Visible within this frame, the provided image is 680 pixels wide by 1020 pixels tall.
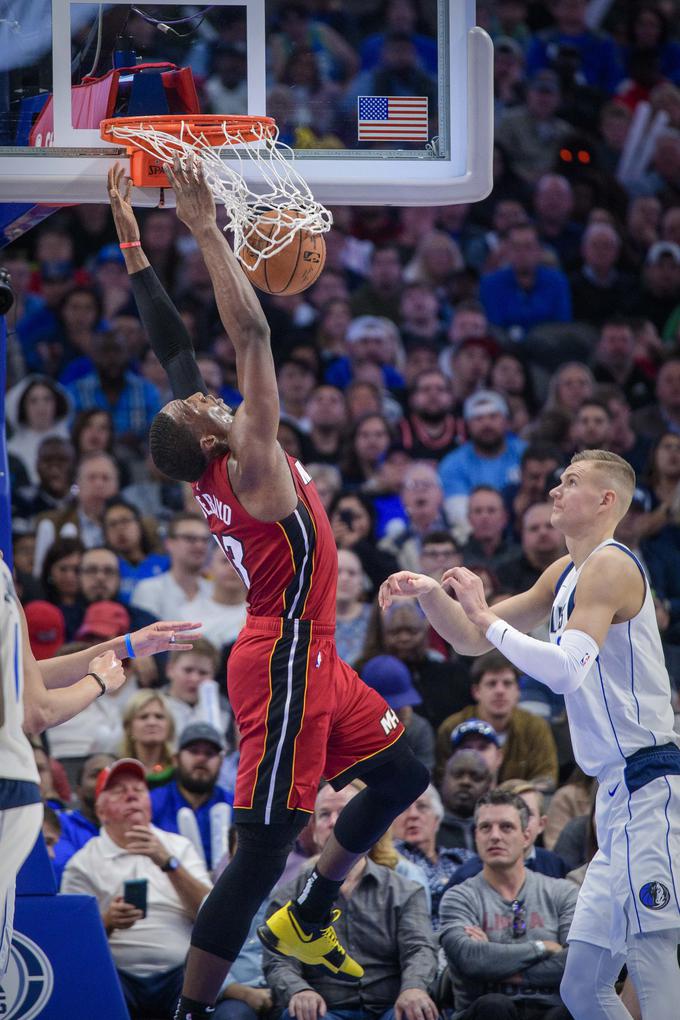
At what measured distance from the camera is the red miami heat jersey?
5.75 m

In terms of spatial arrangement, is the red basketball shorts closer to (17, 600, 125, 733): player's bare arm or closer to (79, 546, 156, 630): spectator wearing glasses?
(17, 600, 125, 733): player's bare arm

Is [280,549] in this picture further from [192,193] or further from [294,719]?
[192,193]

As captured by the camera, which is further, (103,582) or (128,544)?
(128,544)

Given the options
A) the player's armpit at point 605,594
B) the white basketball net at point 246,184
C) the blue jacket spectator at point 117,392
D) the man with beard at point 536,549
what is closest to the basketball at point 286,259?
the white basketball net at point 246,184

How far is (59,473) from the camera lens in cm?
1111

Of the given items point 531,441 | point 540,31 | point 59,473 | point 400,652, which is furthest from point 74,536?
point 540,31

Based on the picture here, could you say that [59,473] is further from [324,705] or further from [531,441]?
[324,705]

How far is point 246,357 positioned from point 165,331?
79 cm

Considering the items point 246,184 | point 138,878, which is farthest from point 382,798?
point 246,184

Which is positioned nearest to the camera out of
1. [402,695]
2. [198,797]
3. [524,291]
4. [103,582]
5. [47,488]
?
[198,797]

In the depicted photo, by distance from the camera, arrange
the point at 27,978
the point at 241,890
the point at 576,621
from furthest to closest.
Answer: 1. the point at 27,978
2. the point at 241,890
3. the point at 576,621

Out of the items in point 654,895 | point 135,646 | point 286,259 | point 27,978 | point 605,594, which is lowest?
point 27,978

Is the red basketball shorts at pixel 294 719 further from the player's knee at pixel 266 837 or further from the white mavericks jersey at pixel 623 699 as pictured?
the white mavericks jersey at pixel 623 699

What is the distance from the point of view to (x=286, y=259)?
6086 millimetres
